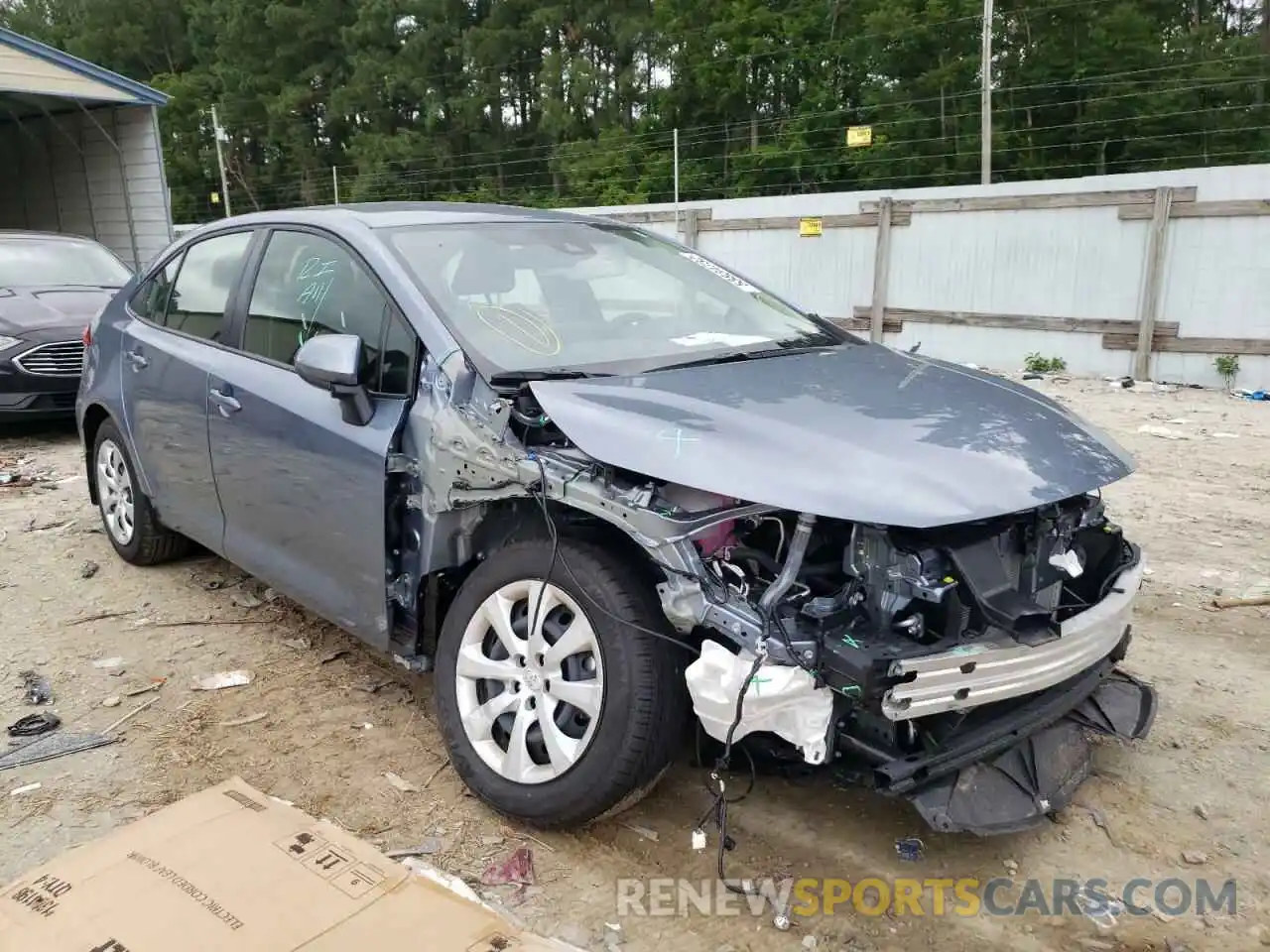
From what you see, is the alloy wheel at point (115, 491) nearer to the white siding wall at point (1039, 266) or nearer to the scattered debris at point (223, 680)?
the scattered debris at point (223, 680)

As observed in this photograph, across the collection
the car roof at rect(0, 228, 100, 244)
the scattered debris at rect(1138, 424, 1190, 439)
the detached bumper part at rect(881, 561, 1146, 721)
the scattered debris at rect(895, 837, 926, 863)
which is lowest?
the scattered debris at rect(1138, 424, 1190, 439)

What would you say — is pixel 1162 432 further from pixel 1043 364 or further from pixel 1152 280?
pixel 1043 364

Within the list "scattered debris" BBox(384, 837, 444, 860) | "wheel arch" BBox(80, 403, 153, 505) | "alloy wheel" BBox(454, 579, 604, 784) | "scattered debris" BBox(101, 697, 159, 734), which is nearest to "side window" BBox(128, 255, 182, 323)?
"wheel arch" BBox(80, 403, 153, 505)

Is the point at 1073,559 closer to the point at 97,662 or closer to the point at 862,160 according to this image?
the point at 97,662

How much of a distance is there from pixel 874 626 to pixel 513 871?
1162 millimetres

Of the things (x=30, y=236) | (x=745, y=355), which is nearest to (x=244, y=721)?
(x=745, y=355)

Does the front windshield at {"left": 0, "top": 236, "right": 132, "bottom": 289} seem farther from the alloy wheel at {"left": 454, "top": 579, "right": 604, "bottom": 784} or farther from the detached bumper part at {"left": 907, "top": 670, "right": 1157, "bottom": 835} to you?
the detached bumper part at {"left": 907, "top": 670, "right": 1157, "bottom": 835}

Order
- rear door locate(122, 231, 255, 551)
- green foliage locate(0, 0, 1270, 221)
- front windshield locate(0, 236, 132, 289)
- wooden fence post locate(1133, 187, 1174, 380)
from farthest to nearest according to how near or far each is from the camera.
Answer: green foliage locate(0, 0, 1270, 221)
wooden fence post locate(1133, 187, 1174, 380)
front windshield locate(0, 236, 132, 289)
rear door locate(122, 231, 255, 551)

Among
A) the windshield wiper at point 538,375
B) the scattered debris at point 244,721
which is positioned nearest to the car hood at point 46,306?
the scattered debris at point 244,721

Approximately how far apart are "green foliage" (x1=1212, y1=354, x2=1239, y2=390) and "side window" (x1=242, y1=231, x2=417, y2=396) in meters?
9.63

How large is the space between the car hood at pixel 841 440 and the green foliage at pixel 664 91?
1775cm

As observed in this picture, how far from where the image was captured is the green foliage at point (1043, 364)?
11250mm

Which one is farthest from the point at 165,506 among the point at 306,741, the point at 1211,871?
the point at 1211,871

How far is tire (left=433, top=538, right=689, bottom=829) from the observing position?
2473 millimetres
